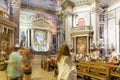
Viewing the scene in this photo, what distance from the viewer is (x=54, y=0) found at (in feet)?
91.9

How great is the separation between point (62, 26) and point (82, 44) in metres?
4.69

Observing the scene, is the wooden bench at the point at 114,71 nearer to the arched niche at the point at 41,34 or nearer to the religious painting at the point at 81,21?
the religious painting at the point at 81,21

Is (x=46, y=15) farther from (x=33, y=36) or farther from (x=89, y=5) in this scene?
(x=89, y=5)

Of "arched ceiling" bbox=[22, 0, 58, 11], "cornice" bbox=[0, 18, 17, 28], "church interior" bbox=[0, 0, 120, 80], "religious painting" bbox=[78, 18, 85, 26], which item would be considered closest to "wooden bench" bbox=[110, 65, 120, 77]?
"church interior" bbox=[0, 0, 120, 80]

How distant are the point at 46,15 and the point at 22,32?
4.54 metres

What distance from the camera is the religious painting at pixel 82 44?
861 inches

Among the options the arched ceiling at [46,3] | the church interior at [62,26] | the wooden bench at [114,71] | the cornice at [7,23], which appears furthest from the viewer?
the arched ceiling at [46,3]

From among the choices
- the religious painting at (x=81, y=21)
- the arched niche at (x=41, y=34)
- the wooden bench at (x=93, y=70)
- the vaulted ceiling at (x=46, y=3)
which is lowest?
the wooden bench at (x=93, y=70)

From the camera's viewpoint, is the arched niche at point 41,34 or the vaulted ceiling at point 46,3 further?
the vaulted ceiling at point 46,3

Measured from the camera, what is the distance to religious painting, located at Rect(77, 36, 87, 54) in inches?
861

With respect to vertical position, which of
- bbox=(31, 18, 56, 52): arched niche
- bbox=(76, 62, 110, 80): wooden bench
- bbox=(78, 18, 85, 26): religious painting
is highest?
bbox=(78, 18, 85, 26): religious painting

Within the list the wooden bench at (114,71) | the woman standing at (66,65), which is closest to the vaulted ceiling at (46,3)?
the wooden bench at (114,71)

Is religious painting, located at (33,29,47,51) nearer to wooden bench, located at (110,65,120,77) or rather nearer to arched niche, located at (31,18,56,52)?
arched niche, located at (31,18,56,52)

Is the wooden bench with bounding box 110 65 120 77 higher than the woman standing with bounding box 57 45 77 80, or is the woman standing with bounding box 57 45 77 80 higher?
the woman standing with bounding box 57 45 77 80
